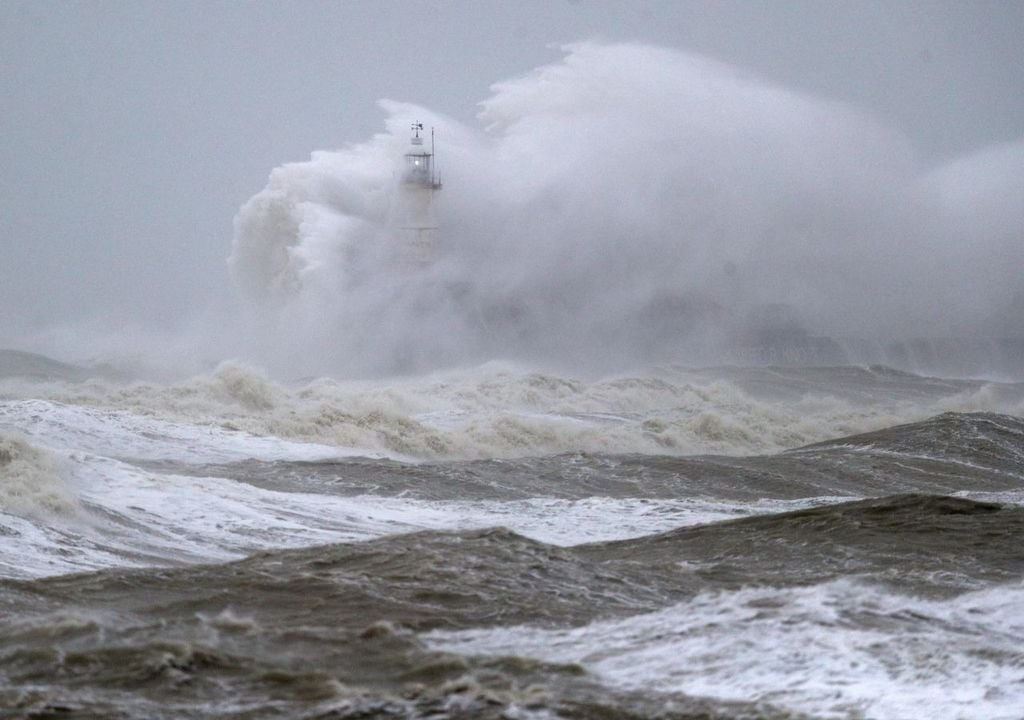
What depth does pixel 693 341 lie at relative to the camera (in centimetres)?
3997

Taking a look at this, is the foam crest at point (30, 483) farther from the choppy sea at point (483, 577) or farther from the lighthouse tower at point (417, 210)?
the lighthouse tower at point (417, 210)

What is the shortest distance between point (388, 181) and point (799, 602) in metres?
31.8

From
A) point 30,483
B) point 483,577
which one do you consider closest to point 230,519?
point 30,483

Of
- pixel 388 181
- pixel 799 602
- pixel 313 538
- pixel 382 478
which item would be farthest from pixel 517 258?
pixel 799 602

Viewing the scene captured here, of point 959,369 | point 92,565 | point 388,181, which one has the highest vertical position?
point 388,181

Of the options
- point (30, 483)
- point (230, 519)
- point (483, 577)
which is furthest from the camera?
point (230, 519)

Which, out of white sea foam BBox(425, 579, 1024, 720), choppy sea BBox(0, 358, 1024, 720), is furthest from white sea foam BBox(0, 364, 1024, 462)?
white sea foam BBox(425, 579, 1024, 720)

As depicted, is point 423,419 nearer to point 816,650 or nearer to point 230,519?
point 230,519

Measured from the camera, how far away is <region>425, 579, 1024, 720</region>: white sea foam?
16.4ft

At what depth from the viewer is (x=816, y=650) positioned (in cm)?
558

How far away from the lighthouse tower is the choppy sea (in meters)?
19.0

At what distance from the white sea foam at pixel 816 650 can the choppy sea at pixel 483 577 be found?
0.8 inches

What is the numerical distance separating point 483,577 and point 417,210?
30.2 meters

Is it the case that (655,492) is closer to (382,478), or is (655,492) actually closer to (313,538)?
(382,478)
